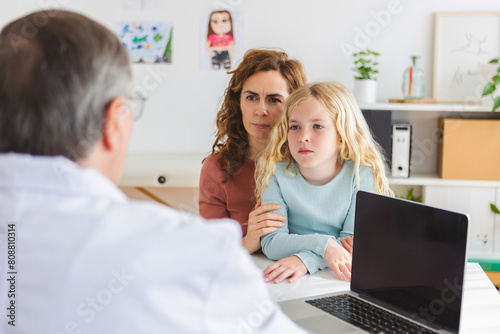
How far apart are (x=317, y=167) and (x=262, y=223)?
0.78 feet

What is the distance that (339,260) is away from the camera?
1416mm

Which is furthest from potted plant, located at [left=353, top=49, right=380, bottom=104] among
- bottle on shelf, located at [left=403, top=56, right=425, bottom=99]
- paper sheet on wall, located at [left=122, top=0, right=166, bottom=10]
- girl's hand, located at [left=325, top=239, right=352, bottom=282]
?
girl's hand, located at [left=325, top=239, right=352, bottom=282]

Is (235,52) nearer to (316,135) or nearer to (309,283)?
(316,135)

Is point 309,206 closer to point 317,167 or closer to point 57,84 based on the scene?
point 317,167

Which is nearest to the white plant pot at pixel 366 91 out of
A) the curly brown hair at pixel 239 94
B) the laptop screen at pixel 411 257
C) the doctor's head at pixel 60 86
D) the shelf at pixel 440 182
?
the shelf at pixel 440 182

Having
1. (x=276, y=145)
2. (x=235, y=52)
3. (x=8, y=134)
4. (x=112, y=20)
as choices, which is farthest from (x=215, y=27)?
(x=8, y=134)

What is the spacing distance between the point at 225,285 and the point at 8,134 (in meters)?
0.31

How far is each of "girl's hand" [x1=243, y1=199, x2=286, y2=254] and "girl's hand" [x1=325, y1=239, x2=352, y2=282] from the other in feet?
0.59

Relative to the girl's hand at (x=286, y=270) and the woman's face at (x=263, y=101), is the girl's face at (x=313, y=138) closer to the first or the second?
the woman's face at (x=263, y=101)

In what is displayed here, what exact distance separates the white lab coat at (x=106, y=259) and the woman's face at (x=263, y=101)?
1193mm

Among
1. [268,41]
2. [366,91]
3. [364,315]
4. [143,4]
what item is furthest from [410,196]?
[364,315]

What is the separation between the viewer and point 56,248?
59cm

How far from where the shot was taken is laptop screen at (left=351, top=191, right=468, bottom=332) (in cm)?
103

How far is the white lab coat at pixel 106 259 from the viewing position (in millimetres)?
587
